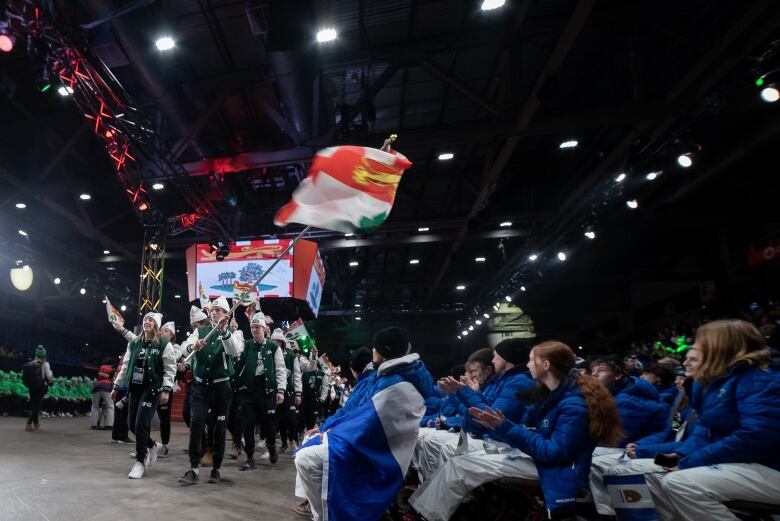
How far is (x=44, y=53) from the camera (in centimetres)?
739

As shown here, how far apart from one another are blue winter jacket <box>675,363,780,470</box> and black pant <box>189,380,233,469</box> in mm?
4568

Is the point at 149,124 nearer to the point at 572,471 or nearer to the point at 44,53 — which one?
the point at 44,53

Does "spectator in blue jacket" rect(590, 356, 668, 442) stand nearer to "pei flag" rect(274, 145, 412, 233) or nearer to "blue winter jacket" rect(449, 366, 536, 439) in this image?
"blue winter jacket" rect(449, 366, 536, 439)

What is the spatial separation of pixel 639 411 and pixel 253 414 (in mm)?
4882

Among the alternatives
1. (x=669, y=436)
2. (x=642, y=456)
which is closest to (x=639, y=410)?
(x=669, y=436)

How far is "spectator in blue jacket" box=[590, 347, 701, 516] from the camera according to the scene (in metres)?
2.95

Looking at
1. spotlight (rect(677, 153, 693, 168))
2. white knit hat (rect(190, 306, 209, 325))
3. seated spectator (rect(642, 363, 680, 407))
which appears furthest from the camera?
spotlight (rect(677, 153, 693, 168))

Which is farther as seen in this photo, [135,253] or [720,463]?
[135,253]

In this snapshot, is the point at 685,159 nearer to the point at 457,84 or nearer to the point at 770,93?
the point at 770,93

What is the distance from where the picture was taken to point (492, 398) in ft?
14.3

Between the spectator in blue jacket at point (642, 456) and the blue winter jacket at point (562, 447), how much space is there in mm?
350

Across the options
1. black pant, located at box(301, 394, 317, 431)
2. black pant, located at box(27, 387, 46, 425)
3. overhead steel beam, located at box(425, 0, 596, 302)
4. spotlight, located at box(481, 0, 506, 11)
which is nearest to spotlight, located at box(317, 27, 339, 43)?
spotlight, located at box(481, 0, 506, 11)

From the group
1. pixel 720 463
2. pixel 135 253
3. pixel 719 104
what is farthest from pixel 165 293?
pixel 720 463

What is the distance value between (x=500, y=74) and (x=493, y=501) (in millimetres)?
8064
